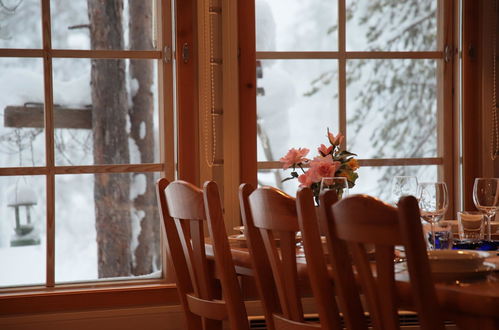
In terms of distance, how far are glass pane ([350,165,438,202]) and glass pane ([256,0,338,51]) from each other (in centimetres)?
67

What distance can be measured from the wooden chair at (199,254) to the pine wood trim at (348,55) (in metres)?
1.52

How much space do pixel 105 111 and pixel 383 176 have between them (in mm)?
1462

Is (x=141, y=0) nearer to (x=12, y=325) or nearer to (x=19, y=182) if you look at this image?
(x=19, y=182)

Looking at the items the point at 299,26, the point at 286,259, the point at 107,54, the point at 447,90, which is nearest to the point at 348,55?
the point at 299,26

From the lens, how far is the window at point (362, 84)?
389 cm

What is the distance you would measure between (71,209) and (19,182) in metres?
0.26

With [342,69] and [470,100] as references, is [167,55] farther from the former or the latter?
[470,100]

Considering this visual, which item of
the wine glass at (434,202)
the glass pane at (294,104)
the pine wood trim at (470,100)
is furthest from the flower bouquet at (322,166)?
the pine wood trim at (470,100)

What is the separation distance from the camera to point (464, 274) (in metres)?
1.79

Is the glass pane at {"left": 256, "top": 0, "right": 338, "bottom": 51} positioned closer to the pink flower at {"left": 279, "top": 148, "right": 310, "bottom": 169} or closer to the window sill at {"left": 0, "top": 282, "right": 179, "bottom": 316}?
the pink flower at {"left": 279, "top": 148, "right": 310, "bottom": 169}

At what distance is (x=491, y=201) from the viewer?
252cm

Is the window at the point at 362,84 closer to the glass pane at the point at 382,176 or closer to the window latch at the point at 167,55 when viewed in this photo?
the glass pane at the point at 382,176

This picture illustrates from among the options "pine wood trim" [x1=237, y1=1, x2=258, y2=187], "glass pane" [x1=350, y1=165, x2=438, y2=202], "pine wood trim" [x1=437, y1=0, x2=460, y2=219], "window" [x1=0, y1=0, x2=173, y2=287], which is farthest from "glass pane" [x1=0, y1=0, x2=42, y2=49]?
"pine wood trim" [x1=437, y1=0, x2=460, y2=219]

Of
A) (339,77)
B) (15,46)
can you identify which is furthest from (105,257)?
(339,77)
